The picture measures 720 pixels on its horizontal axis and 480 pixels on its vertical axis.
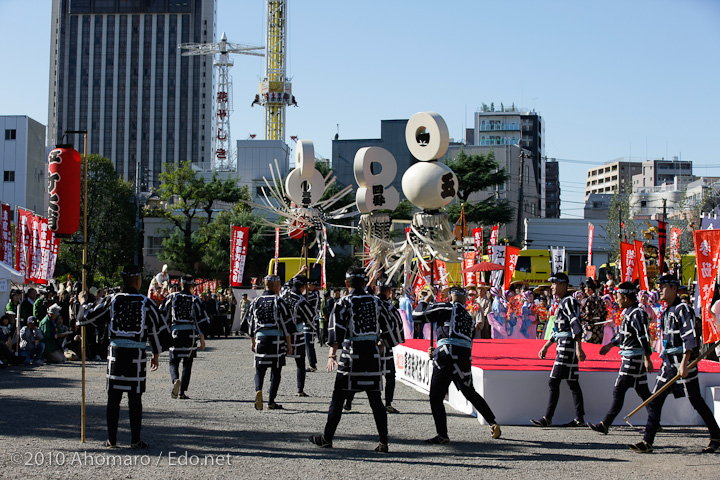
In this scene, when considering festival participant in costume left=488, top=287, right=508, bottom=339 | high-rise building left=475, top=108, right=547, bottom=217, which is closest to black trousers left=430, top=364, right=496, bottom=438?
festival participant in costume left=488, top=287, right=508, bottom=339

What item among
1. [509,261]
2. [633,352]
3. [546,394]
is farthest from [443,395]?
[509,261]

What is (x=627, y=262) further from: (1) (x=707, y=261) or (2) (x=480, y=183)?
(2) (x=480, y=183)

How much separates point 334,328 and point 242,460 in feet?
4.90

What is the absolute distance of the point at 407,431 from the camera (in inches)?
314

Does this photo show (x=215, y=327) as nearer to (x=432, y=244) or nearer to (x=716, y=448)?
(x=432, y=244)

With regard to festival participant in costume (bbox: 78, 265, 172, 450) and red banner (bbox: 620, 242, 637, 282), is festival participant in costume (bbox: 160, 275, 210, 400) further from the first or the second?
red banner (bbox: 620, 242, 637, 282)

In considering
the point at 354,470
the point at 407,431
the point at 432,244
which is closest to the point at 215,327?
the point at 432,244

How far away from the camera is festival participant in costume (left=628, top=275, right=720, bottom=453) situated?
6992 mm

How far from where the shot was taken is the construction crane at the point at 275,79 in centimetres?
5706

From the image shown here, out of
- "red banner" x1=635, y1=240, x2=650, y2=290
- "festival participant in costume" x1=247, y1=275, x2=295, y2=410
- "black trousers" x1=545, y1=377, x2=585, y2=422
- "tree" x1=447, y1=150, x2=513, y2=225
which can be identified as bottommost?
"black trousers" x1=545, y1=377, x2=585, y2=422

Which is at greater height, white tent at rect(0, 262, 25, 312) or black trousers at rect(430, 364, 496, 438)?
white tent at rect(0, 262, 25, 312)

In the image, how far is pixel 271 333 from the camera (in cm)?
941

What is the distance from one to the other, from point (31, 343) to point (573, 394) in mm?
10519

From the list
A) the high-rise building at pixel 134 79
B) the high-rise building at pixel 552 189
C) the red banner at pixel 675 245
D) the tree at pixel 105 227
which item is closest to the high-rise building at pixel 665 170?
the high-rise building at pixel 552 189
